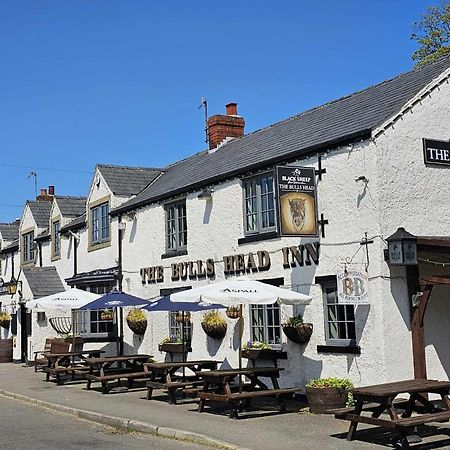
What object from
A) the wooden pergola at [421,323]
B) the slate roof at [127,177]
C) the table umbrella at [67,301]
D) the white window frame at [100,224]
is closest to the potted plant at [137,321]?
the table umbrella at [67,301]

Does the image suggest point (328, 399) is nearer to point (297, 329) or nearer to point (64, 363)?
point (297, 329)

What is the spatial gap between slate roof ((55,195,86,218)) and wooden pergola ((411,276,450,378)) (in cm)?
1836

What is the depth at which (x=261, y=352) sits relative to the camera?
49.4 feet

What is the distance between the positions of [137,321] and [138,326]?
170 millimetres

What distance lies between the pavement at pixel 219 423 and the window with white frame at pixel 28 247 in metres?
14.8

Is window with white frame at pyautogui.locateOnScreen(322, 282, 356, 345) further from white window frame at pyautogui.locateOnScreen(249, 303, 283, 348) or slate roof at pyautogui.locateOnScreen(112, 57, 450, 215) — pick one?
slate roof at pyautogui.locateOnScreen(112, 57, 450, 215)

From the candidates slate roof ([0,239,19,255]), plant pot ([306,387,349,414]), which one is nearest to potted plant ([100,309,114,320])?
plant pot ([306,387,349,414])

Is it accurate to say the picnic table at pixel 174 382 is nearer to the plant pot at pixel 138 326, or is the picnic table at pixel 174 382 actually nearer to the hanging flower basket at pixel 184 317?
the hanging flower basket at pixel 184 317

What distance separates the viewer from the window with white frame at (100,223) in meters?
23.6

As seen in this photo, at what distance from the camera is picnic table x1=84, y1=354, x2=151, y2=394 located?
17.1 m

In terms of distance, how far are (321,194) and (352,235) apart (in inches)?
46.8

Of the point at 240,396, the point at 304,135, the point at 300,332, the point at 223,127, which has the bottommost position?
the point at 240,396

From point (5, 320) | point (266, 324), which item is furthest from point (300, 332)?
point (5, 320)

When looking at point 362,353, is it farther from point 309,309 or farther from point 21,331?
point 21,331
